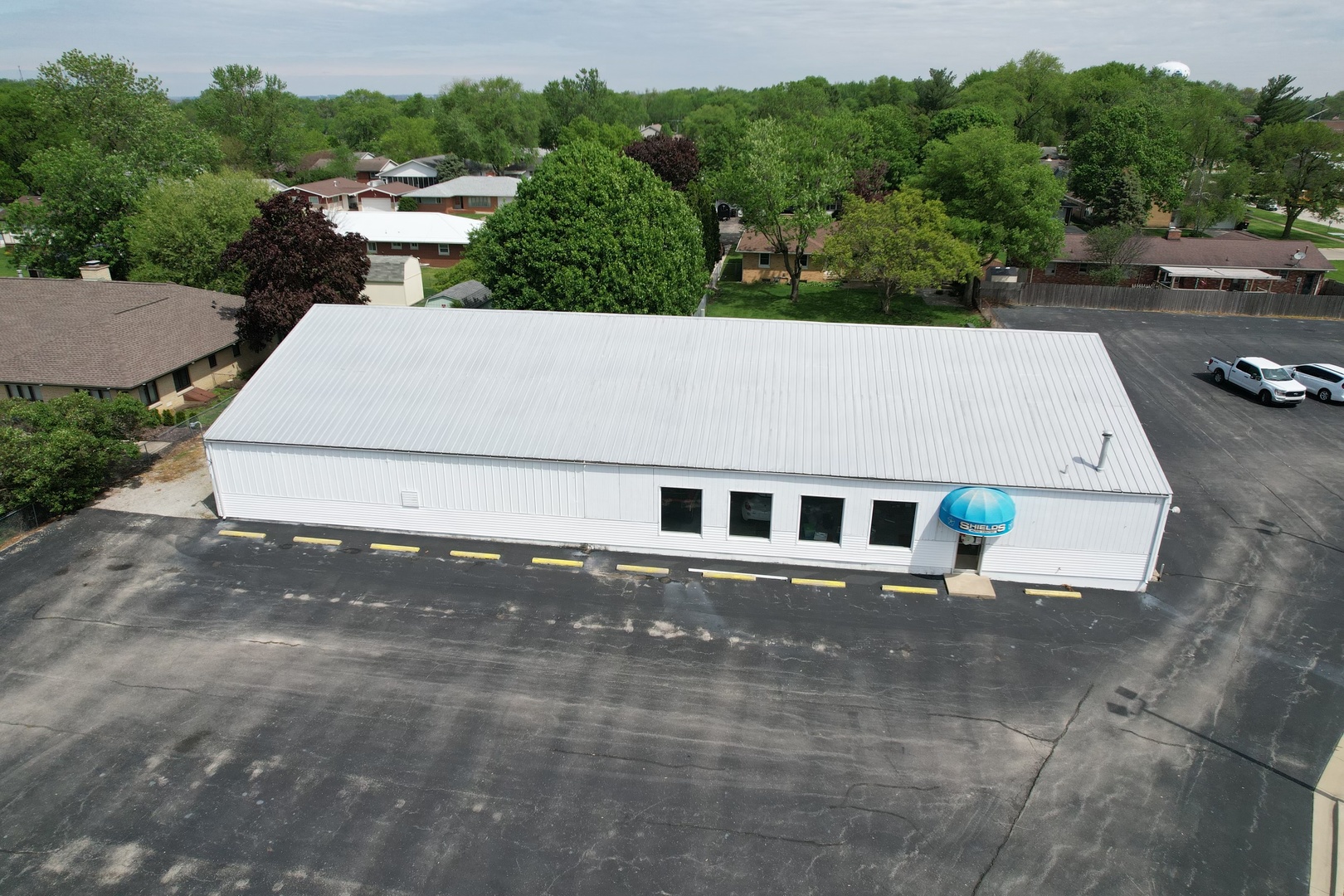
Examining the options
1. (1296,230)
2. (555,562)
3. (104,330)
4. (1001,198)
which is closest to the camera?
(555,562)

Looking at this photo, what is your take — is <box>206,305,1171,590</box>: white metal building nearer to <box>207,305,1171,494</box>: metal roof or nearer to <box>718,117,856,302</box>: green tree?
<box>207,305,1171,494</box>: metal roof

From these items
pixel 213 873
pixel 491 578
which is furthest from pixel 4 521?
pixel 213 873

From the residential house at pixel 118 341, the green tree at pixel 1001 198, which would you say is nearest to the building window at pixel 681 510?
the residential house at pixel 118 341

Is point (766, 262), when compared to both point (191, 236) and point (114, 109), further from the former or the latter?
point (114, 109)

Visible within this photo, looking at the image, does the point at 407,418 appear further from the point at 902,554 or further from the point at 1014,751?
the point at 1014,751

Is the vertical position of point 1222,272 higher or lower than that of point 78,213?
lower

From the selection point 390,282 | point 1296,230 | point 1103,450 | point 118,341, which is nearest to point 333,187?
point 390,282

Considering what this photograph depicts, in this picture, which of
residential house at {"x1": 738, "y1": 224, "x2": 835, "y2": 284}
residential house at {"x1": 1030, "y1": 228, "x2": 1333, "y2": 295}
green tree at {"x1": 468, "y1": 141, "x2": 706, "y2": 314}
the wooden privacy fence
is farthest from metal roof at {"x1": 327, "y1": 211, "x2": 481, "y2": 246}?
residential house at {"x1": 1030, "y1": 228, "x2": 1333, "y2": 295}
